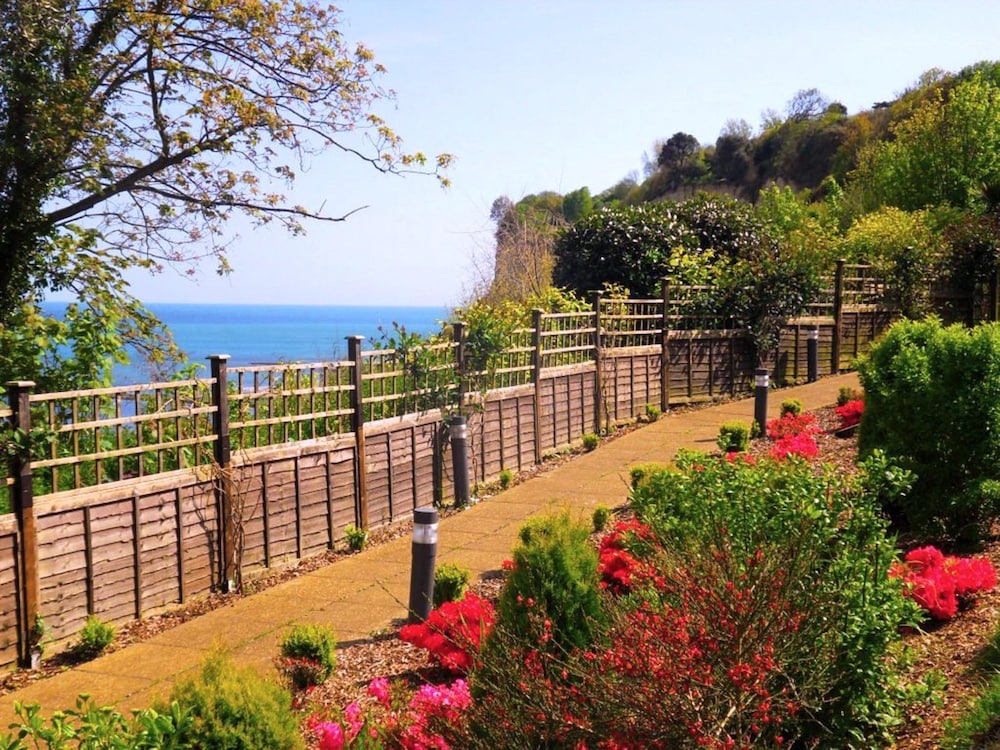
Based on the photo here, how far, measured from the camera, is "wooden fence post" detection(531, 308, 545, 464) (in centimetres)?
1340

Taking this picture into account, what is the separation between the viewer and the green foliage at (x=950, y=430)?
6.75m

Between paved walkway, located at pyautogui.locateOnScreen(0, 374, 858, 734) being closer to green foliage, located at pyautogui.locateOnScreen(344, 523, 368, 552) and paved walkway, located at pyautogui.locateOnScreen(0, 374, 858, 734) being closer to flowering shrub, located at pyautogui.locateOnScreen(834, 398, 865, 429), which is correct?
green foliage, located at pyautogui.locateOnScreen(344, 523, 368, 552)

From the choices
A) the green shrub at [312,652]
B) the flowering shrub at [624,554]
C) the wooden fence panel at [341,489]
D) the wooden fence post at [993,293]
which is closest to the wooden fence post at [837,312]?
the wooden fence post at [993,293]

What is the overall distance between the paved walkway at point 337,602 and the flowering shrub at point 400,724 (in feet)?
1.87

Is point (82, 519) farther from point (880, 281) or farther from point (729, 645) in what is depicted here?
point (880, 281)

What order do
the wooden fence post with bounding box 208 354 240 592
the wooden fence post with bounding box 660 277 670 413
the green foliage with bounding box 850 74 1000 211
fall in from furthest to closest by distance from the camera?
the green foliage with bounding box 850 74 1000 211
the wooden fence post with bounding box 660 277 670 413
the wooden fence post with bounding box 208 354 240 592

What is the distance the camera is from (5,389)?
675cm

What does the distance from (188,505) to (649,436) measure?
821 centimetres

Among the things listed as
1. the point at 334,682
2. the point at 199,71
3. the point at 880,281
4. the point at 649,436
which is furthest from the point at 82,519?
the point at 880,281

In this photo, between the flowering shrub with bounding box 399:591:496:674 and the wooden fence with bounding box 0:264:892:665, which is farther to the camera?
the wooden fence with bounding box 0:264:892:665

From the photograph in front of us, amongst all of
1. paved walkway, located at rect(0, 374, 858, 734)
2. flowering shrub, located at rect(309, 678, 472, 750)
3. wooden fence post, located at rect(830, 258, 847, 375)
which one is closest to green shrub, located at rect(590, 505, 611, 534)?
paved walkway, located at rect(0, 374, 858, 734)

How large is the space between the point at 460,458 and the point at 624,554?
4.78 metres

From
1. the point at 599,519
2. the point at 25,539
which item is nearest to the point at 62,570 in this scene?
the point at 25,539

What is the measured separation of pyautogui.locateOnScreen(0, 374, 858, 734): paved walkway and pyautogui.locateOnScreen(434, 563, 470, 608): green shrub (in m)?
0.42
